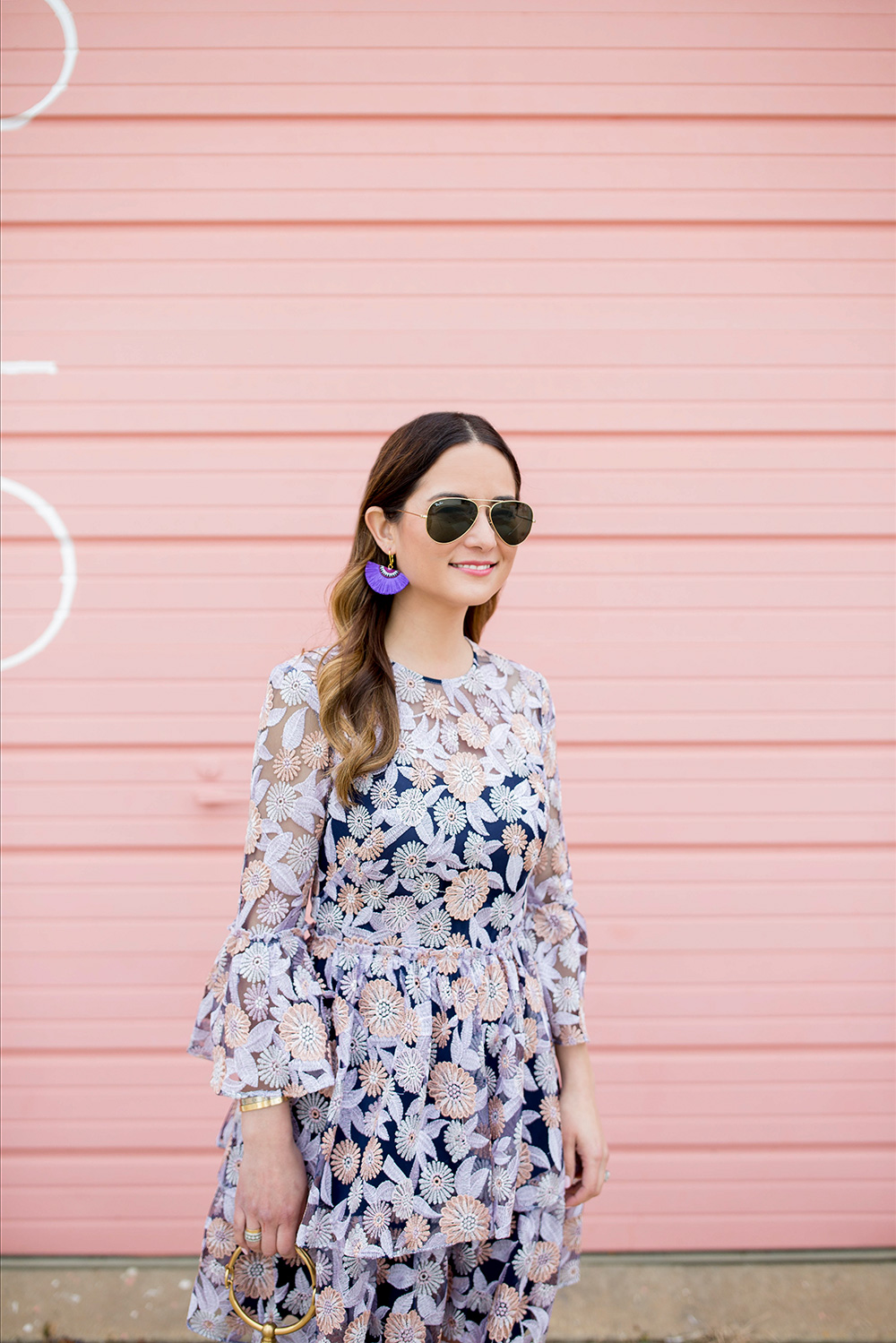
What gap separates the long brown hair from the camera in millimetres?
1254

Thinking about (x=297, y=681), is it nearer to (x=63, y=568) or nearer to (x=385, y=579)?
(x=385, y=579)

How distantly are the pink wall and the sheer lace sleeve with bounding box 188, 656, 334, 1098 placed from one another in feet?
3.11

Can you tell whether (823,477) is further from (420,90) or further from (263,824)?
(263,824)

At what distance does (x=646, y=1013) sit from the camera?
2.26m

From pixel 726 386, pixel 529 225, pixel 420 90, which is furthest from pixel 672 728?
pixel 420 90

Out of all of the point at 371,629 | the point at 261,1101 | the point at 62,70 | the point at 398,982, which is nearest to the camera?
the point at 261,1101

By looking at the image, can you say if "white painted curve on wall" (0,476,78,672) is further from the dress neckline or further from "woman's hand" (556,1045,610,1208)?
"woman's hand" (556,1045,610,1208)

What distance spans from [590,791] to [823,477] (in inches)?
42.8

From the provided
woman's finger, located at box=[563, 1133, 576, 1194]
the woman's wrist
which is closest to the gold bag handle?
the woman's wrist

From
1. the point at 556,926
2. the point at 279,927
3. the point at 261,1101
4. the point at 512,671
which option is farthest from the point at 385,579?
the point at 261,1101

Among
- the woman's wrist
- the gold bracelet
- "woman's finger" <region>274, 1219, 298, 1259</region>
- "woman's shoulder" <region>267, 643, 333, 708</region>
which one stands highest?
"woman's shoulder" <region>267, 643, 333, 708</region>

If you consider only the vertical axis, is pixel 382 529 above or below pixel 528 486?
below

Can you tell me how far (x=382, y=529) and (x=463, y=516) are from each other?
0.52ft

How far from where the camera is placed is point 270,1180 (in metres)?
1.19
